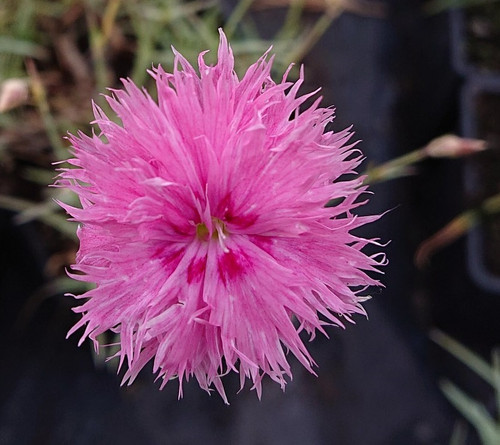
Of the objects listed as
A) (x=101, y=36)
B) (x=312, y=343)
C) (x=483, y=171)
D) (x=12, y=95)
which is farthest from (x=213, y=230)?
(x=483, y=171)

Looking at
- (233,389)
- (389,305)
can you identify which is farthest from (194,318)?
(389,305)

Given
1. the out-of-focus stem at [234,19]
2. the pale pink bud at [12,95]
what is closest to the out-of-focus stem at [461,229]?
the out-of-focus stem at [234,19]

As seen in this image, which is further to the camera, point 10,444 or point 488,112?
point 488,112

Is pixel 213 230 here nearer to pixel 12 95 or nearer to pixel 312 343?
pixel 12 95

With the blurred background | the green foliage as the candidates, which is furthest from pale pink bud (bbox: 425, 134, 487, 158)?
the green foliage

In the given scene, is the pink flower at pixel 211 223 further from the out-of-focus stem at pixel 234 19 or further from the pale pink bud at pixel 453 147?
the out-of-focus stem at pixel 234 19

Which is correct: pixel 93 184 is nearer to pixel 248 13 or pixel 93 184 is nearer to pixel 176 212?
pixel 176 212
